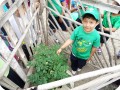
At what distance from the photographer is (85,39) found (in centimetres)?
273

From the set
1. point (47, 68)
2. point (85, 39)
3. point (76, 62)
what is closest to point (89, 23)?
point (85, 39)

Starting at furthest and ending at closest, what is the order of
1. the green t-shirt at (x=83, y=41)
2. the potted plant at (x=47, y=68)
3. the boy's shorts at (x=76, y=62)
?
the boy's shorts at (x=76, y=62), the green t-shirt at (x=83, y=41), the potted plant at (x=47, y=68)

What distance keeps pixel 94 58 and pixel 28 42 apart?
3.69 ft

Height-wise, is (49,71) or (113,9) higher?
(113,9)

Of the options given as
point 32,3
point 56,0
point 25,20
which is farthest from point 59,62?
point 56,0

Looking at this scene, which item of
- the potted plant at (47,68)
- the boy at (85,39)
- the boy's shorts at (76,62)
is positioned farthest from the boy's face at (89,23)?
the boy's shorts at (76,62)

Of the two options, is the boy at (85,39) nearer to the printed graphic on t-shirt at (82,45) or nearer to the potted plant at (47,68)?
the printed graphic on t-shirt at (82,45)

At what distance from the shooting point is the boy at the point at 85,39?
8.32 ft

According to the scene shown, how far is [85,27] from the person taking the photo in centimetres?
259

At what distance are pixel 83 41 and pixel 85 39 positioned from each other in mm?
47

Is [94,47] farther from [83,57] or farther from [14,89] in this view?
[14,89]

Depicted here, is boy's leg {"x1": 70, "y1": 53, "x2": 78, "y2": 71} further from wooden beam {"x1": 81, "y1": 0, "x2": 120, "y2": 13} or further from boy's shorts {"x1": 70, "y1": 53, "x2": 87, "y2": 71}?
wooden beam {"x1": 81, "y1": 0, "x2": 120, "y2": 13}

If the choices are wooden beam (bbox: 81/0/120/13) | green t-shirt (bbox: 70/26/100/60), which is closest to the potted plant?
green t-shirt (bbox: 70/26/100/60)

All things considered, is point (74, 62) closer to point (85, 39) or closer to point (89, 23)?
point (85, 39)
